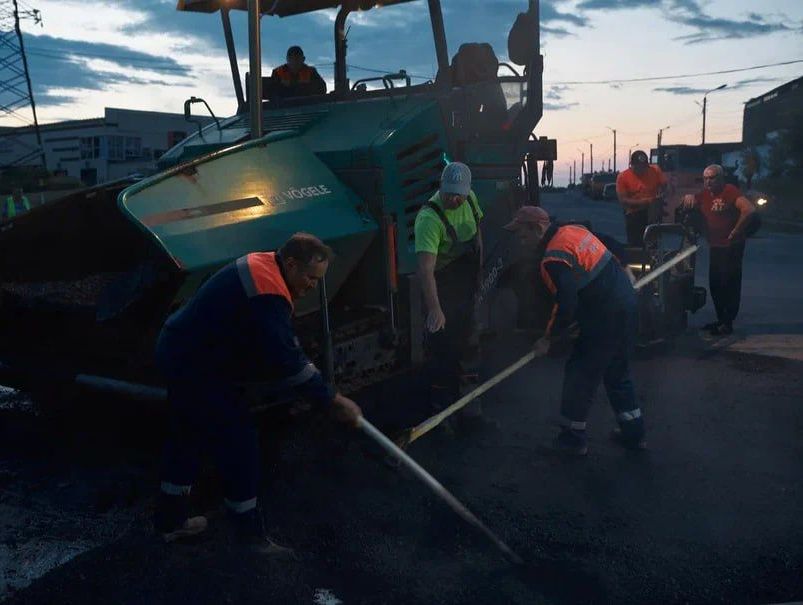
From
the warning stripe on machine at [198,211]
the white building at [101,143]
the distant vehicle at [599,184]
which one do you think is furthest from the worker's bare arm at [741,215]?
the white building at [101,143]

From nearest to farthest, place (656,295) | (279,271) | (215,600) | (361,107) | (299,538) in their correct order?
(215,600) → (279,271) → (299,538) → (361,107) → (656,295)

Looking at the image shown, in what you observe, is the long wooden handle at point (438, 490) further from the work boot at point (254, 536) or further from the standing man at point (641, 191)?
the standing man at point (641, 191)

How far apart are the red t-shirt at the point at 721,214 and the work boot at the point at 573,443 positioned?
13.2ft

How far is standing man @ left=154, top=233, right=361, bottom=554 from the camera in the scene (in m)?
3.23

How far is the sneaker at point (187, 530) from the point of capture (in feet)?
11.7

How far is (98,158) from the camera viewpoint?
45.7 m

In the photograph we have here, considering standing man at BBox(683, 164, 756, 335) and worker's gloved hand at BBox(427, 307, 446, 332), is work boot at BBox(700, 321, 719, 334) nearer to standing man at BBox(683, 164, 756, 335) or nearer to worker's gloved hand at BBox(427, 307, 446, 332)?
standing man at BBox(683, 164, 756, 335)

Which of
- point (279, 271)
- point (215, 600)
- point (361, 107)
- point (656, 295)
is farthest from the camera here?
point (656, 295)

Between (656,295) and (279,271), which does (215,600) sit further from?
(656,295)

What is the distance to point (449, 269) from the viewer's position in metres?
5.24

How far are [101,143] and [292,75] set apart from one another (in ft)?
142

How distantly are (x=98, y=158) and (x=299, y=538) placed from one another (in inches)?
1822

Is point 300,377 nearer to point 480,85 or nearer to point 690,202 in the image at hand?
point 480,85

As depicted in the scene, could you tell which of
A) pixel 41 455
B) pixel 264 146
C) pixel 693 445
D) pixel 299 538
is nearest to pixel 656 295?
pixel 693 445
